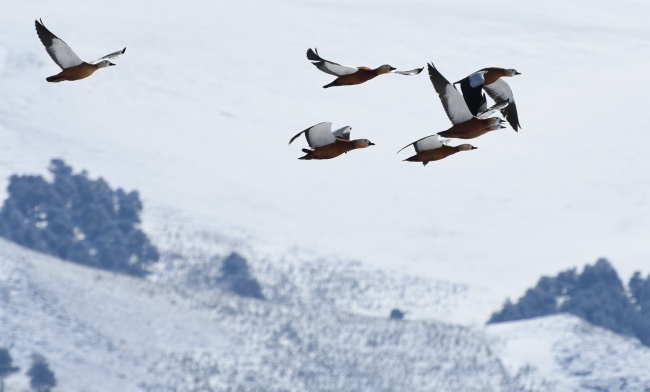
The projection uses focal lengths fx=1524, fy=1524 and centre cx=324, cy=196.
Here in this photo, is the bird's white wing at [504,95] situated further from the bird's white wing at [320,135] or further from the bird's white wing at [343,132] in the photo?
the bird's white wing at [320,135]

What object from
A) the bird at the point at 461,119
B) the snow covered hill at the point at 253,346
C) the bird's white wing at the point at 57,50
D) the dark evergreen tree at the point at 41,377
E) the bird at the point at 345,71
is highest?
the snow covered hill at the point at 253,346

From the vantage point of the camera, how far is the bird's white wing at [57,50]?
28.1 m

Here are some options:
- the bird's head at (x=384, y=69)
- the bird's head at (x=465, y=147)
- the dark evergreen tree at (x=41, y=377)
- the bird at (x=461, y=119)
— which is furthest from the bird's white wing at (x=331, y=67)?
the dark evergreen tree at (x=41, y=377)

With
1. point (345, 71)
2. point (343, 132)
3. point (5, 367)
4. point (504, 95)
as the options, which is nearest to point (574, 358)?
point (5, 367)

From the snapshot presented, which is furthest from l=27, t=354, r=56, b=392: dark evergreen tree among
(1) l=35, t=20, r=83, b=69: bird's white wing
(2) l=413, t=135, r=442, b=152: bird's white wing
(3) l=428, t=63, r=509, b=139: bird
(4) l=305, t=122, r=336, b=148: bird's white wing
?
(3) l=428, t=63, r=509, b=139: bird

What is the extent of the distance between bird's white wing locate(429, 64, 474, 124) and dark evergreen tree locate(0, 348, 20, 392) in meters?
135

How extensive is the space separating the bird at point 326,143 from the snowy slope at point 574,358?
480 ft

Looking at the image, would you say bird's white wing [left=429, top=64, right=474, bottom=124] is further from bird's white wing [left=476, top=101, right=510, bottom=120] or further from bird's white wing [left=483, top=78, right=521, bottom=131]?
bird's white wing [left=483, top=78, right=521, bottom=131]

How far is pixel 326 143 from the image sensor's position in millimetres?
27156

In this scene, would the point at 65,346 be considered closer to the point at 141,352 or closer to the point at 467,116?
the point at 141,352

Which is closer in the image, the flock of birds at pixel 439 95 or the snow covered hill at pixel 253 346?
the flock of birds at pixel 439 95

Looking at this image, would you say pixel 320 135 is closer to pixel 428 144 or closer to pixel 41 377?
pixel 428 144

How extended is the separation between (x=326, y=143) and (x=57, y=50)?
5425mm

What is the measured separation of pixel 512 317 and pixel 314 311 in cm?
2512
